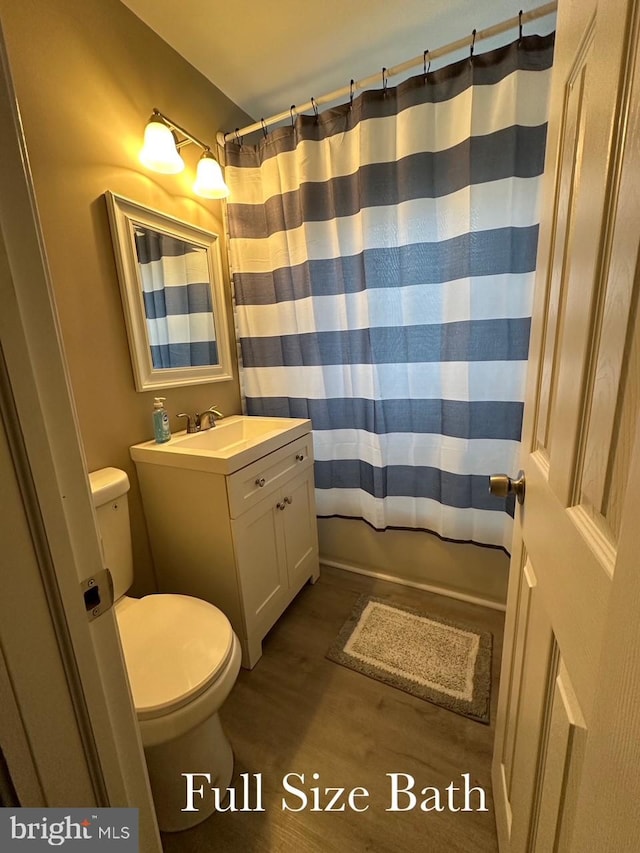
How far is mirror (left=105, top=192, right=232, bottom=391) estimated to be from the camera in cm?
135

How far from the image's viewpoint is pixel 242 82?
5.34 feet

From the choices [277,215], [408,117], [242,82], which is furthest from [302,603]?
[242,82]

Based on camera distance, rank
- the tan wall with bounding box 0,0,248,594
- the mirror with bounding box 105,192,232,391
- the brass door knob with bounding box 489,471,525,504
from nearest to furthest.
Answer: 1. the brass door knob with bounding box 489,471,525,504
2. the tan wall with bounding box 0,0,248,594
3. the mirror with bounding box 105,192,232,391

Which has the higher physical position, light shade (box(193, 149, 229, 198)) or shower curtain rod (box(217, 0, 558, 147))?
shower curtain rod (box(217, 0, 558, 147))

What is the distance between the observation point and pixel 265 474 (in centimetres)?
140

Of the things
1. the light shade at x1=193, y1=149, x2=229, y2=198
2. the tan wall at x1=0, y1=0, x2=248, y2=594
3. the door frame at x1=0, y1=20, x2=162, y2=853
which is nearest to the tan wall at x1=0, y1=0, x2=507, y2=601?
the tan wall at x1=0, y1=0, x2=248, y2=594

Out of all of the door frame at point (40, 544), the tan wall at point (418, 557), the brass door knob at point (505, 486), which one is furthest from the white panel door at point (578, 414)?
the tan wall at point (418, 557)

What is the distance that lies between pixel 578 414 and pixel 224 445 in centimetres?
150

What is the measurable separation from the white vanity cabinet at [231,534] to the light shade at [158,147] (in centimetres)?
111

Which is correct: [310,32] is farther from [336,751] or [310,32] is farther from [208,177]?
[336,751]

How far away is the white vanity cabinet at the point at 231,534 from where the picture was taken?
4.19 feet

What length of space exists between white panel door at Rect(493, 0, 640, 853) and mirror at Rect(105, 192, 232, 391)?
1.37 m

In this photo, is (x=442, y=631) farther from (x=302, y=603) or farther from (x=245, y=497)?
(x=245, y=497)

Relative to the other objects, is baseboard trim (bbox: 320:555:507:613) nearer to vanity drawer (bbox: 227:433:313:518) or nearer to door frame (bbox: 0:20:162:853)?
vanity drawer (bbox: 227:433:313:518)
